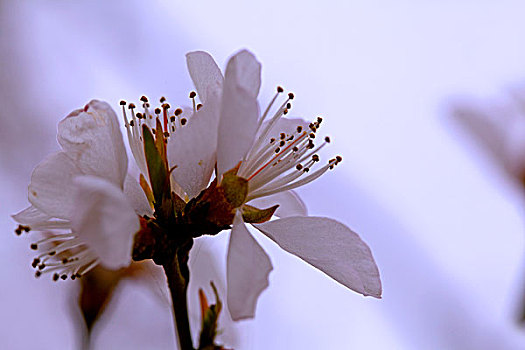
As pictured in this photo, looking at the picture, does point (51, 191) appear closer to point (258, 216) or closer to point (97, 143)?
point (97, 143)

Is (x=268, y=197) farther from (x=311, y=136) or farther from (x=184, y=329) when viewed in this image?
(x=184, y=329)

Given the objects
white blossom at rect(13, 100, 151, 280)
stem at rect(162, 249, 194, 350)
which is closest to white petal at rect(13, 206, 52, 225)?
white blossom at rect(13, 100, 151, 280)

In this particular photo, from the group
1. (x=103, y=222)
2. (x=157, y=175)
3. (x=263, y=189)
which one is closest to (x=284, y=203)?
(x=263, y=189)

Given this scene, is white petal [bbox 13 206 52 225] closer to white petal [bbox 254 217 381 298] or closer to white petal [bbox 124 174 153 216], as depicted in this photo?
white petal [bbox 124 174 153 216]

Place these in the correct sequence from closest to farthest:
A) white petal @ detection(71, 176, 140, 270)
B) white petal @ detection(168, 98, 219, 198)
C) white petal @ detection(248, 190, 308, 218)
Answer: white petal @ detection(71, 176, 140, 270)
white petal @ detection(168, 98, 219, 198)
white petal @ detection(248, 190, 308, 218)

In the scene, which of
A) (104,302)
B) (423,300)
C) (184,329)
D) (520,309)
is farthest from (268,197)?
(423,300)

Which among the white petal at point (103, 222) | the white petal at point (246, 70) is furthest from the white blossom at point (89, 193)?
the white petal at point (246, 70)
